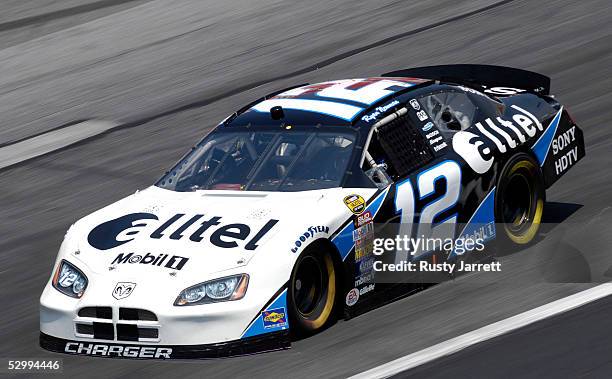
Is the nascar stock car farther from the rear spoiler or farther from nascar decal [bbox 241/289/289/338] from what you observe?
the rear spoiler

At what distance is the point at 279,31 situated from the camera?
1722 cm

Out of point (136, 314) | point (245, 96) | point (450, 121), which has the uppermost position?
point (245, 96)

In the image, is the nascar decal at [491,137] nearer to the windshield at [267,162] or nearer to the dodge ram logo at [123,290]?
the windshield at [267,162]

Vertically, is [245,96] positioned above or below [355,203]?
above

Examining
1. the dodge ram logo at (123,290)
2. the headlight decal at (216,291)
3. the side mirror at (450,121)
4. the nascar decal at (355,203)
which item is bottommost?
the headlight decal at (216,291)

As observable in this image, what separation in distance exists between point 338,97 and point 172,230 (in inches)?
74.5

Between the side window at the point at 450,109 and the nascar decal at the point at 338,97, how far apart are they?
8.9 inches

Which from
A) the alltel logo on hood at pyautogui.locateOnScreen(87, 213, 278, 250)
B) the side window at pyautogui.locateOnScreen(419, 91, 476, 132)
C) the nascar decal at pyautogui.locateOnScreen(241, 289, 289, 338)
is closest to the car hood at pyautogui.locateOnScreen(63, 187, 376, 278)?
the alltel logo on hood at pyautogui.locateOnScreen(87, 213, 278, 250)

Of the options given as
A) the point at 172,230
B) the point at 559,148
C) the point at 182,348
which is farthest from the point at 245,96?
the point at 182,348

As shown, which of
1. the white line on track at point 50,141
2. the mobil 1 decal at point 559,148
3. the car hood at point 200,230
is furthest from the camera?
the white line on track at point 50,141

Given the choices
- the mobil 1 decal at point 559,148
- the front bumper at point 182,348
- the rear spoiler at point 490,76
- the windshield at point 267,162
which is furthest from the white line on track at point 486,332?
the rear spoiler at point 490,76

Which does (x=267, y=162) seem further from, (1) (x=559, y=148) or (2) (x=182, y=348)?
(1) (x=559, y=148)

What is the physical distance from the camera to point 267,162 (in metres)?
8.51

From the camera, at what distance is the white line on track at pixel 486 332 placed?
7.00 metres
